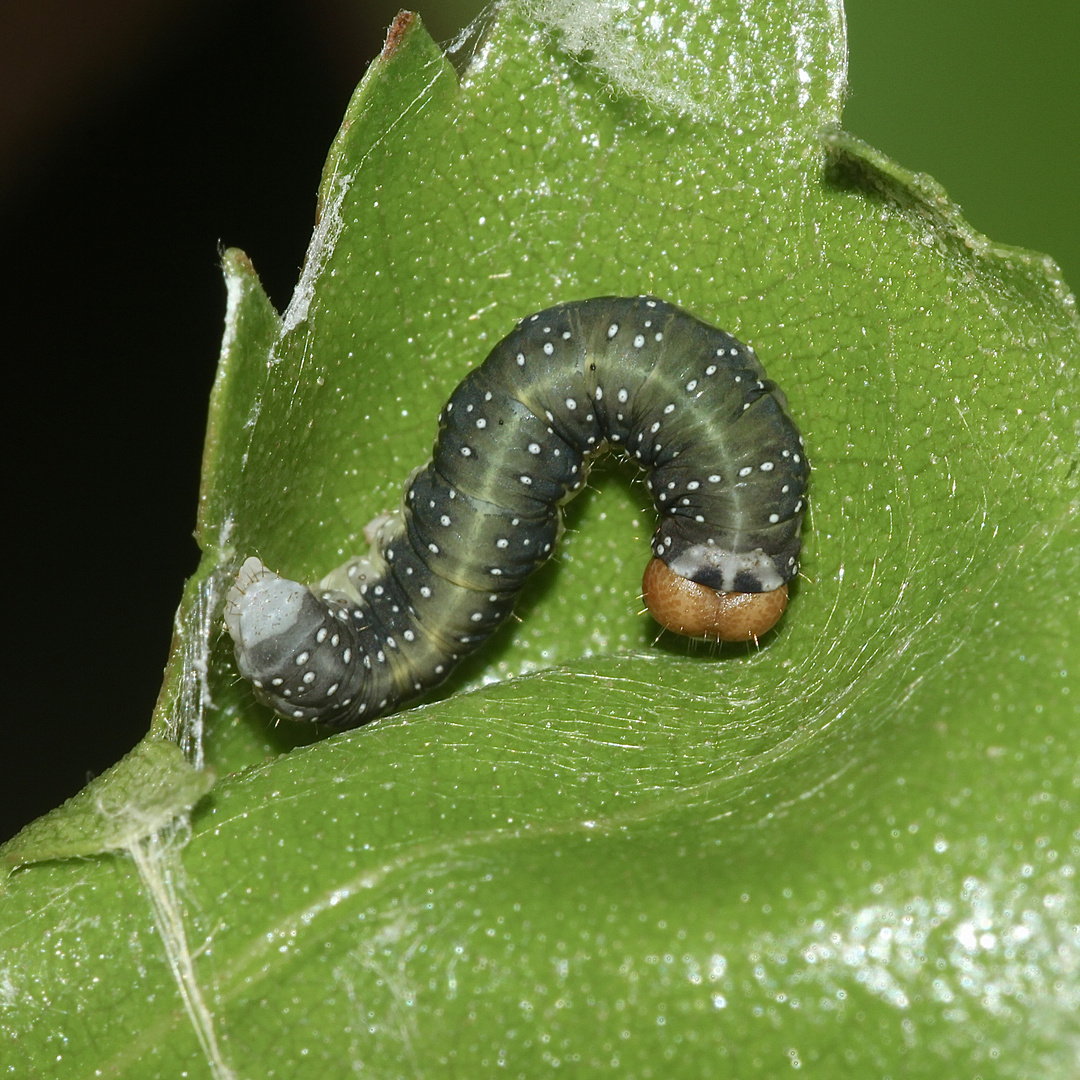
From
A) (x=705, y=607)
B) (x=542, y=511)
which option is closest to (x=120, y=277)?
(x=542, y=511)

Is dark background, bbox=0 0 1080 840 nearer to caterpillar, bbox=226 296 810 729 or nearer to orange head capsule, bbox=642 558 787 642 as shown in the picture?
caterpillar, bbox=226 296 810 729

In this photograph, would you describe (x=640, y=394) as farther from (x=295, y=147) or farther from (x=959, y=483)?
(x=295, y=147)

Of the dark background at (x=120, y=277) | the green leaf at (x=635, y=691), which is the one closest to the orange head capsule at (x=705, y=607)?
the green leaf at (x=635, y=691)

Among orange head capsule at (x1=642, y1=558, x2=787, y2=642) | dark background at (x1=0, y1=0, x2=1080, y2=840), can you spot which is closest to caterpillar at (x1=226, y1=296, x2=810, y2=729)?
orange head capsule at (x1=642, y1=558, x2=787, y2=642)

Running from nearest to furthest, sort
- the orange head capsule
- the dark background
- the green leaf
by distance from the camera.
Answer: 1. the green leaf
2. the orange head capsule
3. the dark background

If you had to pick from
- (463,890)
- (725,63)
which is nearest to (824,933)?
(463,890)

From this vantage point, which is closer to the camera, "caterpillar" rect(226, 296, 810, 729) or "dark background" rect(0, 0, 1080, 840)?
"caterpillar" rect(226, 296, 810, 729)
